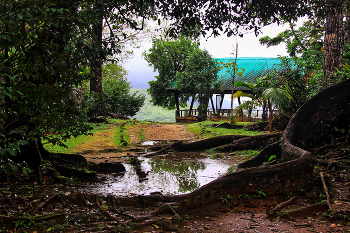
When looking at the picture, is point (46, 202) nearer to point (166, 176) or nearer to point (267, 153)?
point (166, 176)

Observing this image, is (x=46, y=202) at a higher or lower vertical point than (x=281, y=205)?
lower

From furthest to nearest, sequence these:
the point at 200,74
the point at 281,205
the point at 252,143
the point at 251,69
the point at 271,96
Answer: the point at 251,69, the point at 200,74, the point at 271,96, the point at 252,143, the point at 281,205

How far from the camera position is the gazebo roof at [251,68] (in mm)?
25688

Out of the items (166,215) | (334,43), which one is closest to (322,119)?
(166,215)

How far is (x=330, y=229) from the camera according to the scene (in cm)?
331

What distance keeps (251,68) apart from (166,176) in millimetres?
22469

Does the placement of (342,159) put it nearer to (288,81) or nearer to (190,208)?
(190,208)

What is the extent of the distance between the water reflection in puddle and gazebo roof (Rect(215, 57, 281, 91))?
17.4m

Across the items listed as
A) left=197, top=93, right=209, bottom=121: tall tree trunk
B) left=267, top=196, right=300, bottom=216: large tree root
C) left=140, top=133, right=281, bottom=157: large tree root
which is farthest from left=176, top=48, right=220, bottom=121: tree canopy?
left=267, top=196, right=300, bottom=216: large tree root

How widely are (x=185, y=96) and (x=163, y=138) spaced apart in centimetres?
2105

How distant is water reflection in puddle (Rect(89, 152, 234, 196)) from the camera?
567 centimetres

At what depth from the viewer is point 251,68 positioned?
26.8m

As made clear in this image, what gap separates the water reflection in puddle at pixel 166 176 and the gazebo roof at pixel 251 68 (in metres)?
17.4

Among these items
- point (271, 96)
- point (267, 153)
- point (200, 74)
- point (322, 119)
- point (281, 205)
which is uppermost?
point (200, 74)
